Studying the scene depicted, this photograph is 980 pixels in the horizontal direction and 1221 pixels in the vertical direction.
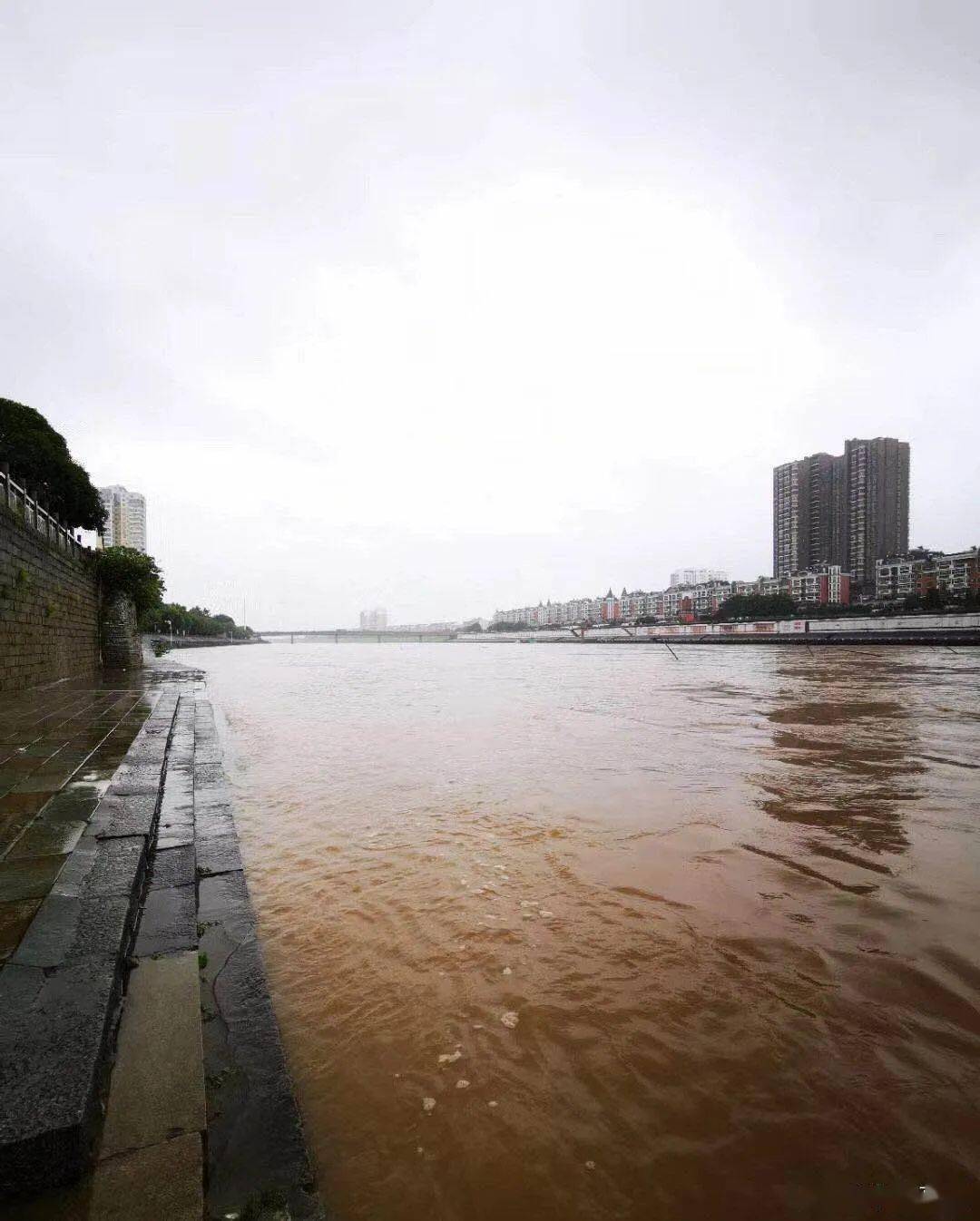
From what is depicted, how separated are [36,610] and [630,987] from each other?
662 inches

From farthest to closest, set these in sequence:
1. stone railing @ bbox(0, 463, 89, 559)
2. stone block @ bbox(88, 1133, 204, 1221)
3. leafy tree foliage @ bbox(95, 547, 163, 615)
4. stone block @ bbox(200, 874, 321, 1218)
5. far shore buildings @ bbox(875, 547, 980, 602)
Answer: far shore buildings @ bbox(875, 547, 980, 602) → leafy tree foliage @ bbox(95, 547, 163, 615) → stone railing @ bbox(0, 463, 89, 559) → stone block @ bbox(200, 874, 321, 1218) → stone block @ bbox(88, 1133, 204, 1221)

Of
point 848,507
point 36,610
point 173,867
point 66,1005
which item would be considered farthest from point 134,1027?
point 848,507

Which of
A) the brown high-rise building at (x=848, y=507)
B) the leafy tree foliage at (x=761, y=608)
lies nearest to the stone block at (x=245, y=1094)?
the leafy tree foliage at (x=761, y=608)

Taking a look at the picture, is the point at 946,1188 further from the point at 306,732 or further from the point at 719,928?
the point at 306,732

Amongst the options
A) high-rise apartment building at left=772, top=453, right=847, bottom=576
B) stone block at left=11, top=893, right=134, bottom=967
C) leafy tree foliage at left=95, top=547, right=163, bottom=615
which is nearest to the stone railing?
leafy tree foliage at left=95, top=547, right=163, bottom=615

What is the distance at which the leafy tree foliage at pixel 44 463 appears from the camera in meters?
29.0

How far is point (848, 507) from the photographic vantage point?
134 meters

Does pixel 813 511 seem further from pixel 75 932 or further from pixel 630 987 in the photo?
pixel 75 932

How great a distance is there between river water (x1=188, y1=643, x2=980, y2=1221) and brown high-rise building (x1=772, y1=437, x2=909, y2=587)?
145 meters

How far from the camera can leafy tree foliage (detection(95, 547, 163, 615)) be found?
24109 millimetres

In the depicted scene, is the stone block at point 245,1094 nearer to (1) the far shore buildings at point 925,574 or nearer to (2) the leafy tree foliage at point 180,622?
(2) the leafy tree foliage at point 180,622

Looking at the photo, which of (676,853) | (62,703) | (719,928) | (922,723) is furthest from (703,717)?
(62,703)

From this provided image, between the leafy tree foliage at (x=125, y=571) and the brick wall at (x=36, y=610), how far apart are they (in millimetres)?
3310

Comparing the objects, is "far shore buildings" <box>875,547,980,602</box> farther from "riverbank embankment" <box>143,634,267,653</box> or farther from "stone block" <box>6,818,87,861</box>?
"stone block" <box>6,818,87,861</box>
